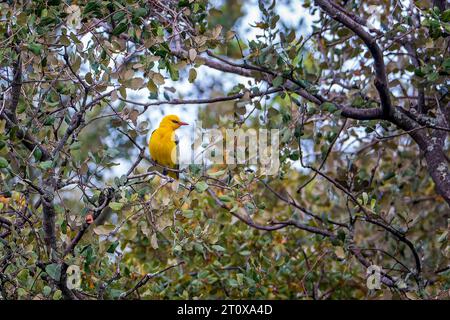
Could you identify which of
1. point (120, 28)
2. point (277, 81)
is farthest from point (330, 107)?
point (120, 28)

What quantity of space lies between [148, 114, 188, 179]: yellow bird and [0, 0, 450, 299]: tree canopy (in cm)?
58

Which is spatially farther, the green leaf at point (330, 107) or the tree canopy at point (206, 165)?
the green leaf at point (330, 107)

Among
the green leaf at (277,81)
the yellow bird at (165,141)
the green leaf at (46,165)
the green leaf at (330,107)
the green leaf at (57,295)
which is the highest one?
the yellow bird at (165,141)

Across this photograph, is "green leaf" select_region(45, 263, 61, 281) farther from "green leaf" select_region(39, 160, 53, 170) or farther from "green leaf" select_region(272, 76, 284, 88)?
"green leaf" select_region(272, 76, 284, 88)

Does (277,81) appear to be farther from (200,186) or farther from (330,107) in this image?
(200,186)

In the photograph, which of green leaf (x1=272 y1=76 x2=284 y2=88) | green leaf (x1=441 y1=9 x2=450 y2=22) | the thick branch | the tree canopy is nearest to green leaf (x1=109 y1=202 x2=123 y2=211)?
the tree canopy

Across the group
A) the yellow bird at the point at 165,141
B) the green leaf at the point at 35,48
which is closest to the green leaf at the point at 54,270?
the green leaf at the point at 35,48

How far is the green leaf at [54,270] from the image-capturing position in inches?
117

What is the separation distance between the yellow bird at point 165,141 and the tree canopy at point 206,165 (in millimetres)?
577

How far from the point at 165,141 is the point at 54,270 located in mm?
2352

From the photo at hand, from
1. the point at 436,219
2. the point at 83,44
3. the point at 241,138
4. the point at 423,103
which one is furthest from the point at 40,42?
the point at 436,219

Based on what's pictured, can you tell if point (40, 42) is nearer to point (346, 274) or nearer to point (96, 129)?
point (346, 274)

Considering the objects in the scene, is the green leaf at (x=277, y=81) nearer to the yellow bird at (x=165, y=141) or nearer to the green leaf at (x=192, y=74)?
the green leaf at (x=192, y=74)

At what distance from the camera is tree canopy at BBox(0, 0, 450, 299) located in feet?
10.1
